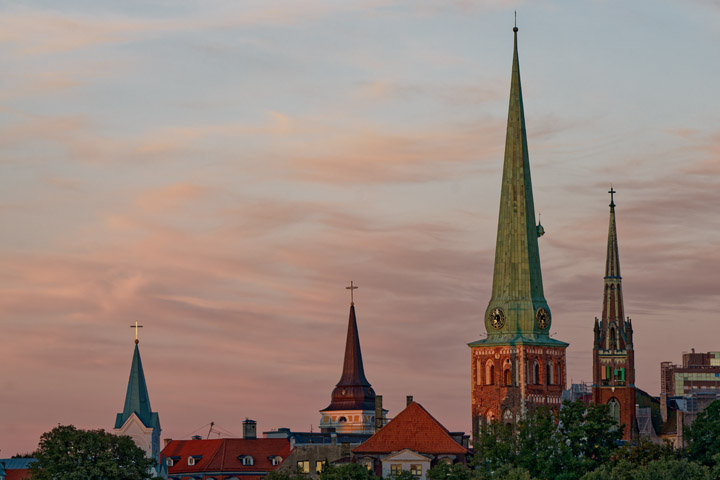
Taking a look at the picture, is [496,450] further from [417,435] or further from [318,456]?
[318,456]

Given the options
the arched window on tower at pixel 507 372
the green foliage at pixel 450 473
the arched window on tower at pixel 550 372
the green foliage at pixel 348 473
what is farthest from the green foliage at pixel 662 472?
the arched window on tower at pixel 550 372

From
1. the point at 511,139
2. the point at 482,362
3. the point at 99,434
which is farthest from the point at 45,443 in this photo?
the point at 511,139

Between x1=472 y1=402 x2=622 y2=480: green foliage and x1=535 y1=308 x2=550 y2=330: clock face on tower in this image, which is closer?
x1=472 y1=402 x2=622 y2=480: green foliage

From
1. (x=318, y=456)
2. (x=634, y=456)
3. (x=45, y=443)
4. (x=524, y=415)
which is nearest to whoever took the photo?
(x=634, y=456)

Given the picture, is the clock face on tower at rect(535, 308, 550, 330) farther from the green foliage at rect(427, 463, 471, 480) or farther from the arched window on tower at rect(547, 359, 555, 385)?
the green foliage at rect(427, 463, 471, 480)

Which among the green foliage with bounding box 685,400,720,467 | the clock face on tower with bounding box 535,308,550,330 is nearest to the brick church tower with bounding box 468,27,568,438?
the clock face on tower with bounding box 535,308,550,330

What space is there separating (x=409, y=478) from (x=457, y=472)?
454 cm

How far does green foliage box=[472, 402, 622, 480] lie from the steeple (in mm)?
22717

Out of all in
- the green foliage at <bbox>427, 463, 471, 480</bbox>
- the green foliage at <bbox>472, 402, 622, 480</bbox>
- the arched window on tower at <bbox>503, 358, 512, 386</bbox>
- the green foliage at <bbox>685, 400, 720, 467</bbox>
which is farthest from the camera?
the arched window on tower at <bbox>503, 358, 512, 386</bbox>

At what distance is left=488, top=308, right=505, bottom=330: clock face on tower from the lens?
172 m

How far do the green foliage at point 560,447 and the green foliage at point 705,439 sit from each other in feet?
27.7

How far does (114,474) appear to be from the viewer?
151 meters

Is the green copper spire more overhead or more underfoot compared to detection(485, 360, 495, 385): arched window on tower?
more overhead

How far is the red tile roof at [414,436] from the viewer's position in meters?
176
